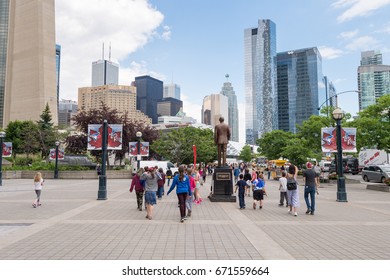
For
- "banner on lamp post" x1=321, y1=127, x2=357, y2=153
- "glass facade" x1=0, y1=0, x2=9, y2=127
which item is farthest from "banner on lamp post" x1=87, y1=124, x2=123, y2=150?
"glass facade" x1=0, y1=0, x2=9, y2=127

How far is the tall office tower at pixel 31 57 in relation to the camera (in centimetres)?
8888

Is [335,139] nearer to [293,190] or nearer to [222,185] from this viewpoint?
[222,185]

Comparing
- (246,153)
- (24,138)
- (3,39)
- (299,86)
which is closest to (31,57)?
(3,39)

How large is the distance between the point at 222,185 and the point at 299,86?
18262 centimetres

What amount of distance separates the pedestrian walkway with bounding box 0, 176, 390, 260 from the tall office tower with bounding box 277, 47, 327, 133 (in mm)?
173545

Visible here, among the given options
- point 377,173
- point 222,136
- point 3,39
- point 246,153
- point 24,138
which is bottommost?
point 377,173

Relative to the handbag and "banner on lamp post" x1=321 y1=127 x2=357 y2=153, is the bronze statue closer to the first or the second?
the handbag

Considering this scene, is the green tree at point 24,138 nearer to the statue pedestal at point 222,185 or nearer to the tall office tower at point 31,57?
the tall office tower at point 31,57

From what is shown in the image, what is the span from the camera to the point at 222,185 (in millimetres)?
14930

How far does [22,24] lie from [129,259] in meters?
108

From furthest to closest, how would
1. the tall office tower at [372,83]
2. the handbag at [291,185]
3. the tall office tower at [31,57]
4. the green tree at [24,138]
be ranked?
the tall office tower at [372,83], the tall office tower at [31,57], the green tree at [24,138], the handbag at [291,185]

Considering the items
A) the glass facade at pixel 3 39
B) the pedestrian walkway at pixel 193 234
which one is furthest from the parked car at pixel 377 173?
the glass facade at pixel 3 39

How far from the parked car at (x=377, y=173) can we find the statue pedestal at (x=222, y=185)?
18.5m

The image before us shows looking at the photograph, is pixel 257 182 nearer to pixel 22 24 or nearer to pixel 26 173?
pixel 26 173
